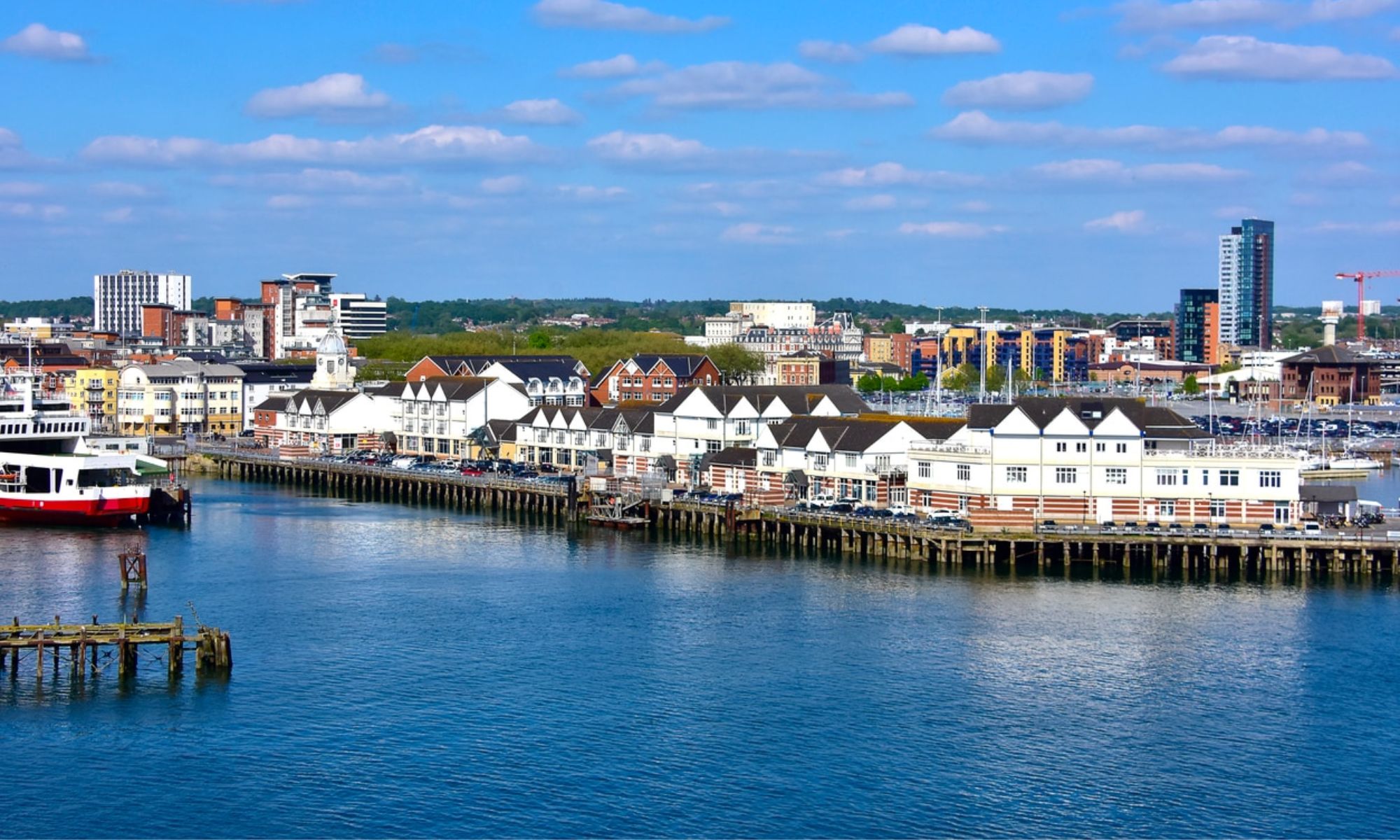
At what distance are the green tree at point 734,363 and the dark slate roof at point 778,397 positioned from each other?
124ft

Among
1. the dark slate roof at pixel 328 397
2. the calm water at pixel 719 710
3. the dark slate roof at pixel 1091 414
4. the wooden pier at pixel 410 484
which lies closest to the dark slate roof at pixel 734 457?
the wooden pier at pixel 410 484

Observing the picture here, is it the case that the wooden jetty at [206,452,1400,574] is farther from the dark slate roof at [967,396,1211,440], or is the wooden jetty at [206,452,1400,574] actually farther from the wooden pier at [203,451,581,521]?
the dark slate roof at [967,396,1211,440]

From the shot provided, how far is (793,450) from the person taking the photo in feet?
176

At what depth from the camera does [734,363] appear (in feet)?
349

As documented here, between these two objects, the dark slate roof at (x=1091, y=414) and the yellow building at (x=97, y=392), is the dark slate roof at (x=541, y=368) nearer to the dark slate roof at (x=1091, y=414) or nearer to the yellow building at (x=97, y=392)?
the yellow building at (x=97, y=392)

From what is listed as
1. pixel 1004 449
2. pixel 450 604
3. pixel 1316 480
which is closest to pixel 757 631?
pixel 450 604

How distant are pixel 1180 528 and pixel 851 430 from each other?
11396 mm

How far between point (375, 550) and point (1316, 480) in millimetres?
41078

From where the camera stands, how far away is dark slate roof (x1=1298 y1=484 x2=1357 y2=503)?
47719 mm

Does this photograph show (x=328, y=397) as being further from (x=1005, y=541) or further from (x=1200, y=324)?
(x=1200, y=324)

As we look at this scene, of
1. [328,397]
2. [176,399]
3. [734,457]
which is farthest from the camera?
[176,399]

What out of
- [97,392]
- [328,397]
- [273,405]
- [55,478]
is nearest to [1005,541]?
[55,478]

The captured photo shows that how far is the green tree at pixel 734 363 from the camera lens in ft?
346

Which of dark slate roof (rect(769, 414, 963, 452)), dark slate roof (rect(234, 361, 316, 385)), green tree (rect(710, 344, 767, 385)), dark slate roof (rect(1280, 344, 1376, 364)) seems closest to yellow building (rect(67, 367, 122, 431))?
dark slate roof (rect(234, 361, 316, 385))
